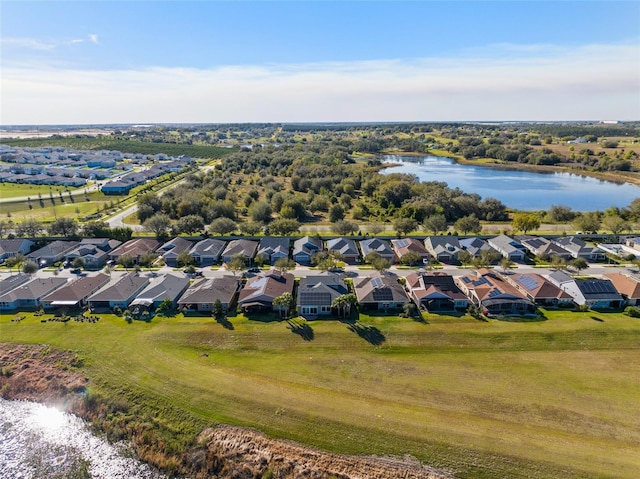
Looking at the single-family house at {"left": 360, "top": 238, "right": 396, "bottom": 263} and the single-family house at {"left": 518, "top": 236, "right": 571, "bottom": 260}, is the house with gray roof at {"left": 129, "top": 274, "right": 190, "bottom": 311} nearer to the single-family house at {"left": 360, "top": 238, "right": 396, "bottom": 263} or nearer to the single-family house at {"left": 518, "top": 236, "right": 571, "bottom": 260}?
the single-family house at {"left": 360, "top": 238, "right": 396, "bottom": 263}

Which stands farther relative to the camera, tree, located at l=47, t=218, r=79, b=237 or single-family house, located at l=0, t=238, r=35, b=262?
tree, located at l=47, t=218, r=79, b=237

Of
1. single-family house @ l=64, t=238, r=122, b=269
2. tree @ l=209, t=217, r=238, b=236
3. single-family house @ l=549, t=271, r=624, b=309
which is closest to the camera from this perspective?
single-family house @ l=549, t=271, r=624, b=309

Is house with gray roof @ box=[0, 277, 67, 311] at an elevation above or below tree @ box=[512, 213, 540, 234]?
below

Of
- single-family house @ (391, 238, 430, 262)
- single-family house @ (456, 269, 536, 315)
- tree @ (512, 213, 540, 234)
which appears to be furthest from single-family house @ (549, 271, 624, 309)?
tree @ (512, 213, 540, 234)

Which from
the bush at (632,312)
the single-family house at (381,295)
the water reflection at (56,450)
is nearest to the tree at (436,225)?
the single-family house at (381,295)

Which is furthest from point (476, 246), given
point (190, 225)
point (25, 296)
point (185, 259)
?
point (25, 296)

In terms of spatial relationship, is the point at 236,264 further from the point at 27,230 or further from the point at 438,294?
the point at 27,230
